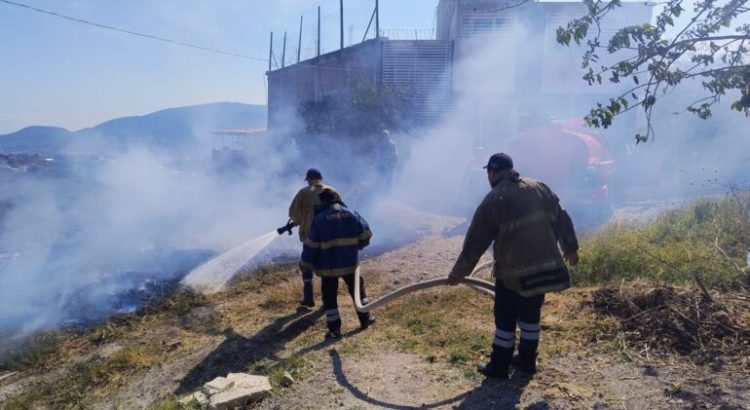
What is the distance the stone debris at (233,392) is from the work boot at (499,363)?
1.65m

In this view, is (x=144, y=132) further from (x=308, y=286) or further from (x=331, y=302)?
(x=331, y=302)

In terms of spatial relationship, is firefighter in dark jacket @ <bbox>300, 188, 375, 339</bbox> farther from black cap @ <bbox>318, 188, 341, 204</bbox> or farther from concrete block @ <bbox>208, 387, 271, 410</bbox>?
concrete block @ <bbox>208, 387, 271, 410</bbox>

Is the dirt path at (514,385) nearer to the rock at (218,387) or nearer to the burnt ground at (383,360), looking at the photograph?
the burnt ground at (383,360)

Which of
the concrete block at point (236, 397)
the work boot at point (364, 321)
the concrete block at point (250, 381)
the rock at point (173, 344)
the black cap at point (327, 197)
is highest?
the black cap at point (327, 197)

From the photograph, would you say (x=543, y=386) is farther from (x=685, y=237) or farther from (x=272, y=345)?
(x=685, y=237)

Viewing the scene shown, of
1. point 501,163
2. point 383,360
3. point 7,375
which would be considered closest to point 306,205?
point 383,360

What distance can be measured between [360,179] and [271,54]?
19.1m

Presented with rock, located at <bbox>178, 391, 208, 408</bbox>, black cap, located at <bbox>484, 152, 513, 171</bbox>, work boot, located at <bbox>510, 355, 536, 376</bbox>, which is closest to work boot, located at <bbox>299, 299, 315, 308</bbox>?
rock, located at <bbox>178, 391, 208, 408</bbox>

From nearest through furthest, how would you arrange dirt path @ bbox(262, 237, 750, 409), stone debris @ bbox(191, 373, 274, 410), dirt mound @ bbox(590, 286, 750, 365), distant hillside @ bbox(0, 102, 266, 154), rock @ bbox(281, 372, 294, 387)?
1. dirt path @ bbox(262, 237, 750, 409)
2. stone debris @ bbox(191, 373, 274, 410)
3. dirt mound @ bbox(590, 286, 750, 365)
4. rock @ bbox(281, 372, 294, 387)
5. distant hillside @ bbox(0, 102, 266, 154)

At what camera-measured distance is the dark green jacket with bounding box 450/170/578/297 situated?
344 centimetres

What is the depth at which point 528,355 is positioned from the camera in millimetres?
3594

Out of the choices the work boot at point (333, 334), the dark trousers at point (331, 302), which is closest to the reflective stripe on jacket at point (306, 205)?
the dark trousers at point (331, 302)

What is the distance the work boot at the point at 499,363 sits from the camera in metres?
3.51

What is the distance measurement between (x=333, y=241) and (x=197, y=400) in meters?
1.85
